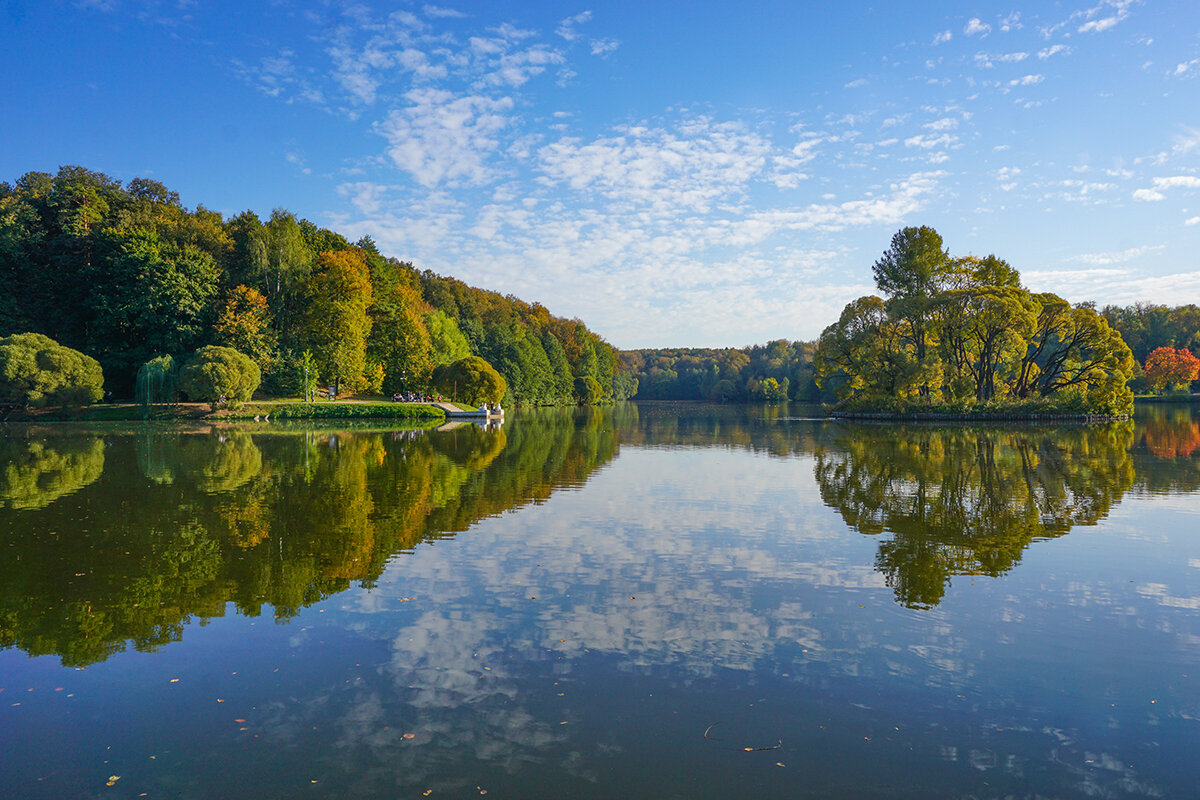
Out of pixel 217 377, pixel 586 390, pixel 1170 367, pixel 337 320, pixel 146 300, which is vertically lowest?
pixel 586 390

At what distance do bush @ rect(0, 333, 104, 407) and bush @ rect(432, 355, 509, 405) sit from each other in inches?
1018

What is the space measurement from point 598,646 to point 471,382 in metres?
54.9

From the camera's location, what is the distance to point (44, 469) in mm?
20234

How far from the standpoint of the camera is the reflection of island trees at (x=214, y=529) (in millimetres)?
7605

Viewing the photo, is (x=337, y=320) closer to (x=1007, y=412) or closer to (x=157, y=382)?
(x=157, y=382)

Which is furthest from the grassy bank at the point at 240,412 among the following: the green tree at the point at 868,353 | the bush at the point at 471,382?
the green tree at the point at 868,353

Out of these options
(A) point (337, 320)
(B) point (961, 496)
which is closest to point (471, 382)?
(A) point (337, 320)

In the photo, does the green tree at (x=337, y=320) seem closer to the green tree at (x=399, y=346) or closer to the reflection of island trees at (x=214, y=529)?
the green tree at (x=399, y=346)

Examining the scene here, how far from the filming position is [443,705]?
5.29m

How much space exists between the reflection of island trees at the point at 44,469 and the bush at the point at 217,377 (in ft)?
54.6

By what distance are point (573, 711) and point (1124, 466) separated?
23215 millimetres

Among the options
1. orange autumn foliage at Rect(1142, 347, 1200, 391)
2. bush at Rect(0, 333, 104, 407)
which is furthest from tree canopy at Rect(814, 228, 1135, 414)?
bush at Rect(0, 333, 104, 407)

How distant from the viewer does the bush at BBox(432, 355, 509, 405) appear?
60.2 metres

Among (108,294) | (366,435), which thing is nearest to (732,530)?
(366,435)
